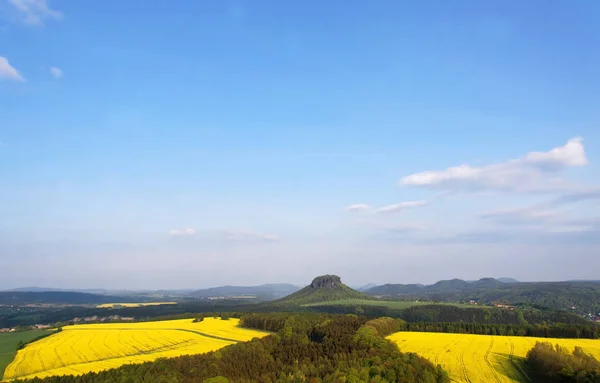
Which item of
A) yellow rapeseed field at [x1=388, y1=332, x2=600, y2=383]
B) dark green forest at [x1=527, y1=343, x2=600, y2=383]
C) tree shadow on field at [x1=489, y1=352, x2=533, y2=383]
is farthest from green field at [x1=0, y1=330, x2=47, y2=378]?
dark green forest at [x1=527, y1=343, x2=600, y2=383]

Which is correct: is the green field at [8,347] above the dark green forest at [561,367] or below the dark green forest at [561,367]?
below

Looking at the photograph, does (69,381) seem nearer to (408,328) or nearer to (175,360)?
(175,360)

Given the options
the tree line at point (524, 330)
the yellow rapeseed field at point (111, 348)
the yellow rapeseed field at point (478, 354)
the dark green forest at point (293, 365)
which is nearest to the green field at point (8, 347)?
the yellow rapeseed field at point (111, 348)

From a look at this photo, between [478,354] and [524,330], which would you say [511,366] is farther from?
[524,330]

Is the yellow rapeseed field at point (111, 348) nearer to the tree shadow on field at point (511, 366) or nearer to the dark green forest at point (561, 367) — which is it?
the tree shadow on field at point (511, 366)

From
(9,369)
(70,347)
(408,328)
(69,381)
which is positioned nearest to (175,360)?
(69,381)

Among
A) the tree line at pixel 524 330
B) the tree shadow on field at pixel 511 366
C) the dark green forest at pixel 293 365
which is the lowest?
the tree line at pixel 524 330

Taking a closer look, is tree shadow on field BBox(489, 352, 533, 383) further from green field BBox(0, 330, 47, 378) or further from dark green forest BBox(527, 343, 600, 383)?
green field BBox(0, 330, 47, 378)
